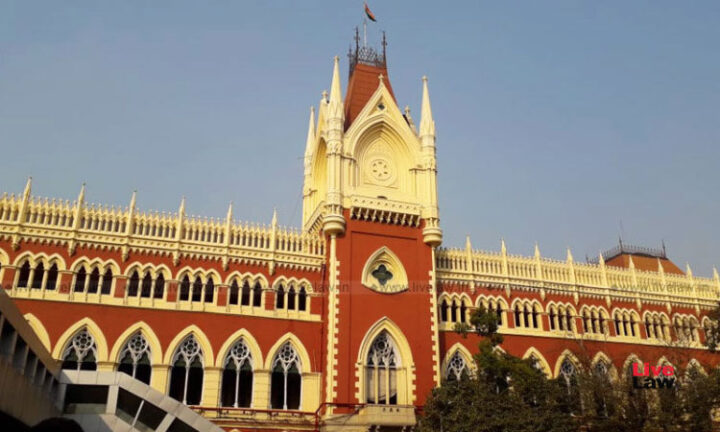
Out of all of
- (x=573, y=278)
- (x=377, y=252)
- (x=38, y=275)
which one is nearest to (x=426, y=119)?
(x=377, y=252)

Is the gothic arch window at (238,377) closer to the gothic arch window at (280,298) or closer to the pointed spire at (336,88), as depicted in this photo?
the gothic arch window at (280,298)

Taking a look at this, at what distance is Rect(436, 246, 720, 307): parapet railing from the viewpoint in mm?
33906

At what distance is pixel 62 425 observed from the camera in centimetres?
1975

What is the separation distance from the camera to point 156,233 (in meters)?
28.8

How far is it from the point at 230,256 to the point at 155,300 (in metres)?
3.85

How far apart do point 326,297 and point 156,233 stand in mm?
8184

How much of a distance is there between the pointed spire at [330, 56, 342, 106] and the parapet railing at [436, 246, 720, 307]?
953 cm

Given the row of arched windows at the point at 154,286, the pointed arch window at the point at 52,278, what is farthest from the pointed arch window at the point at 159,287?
the pointed arch window at the point at 52,278

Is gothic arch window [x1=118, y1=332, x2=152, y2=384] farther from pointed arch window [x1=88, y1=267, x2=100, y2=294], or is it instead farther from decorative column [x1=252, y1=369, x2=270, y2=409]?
decorative column [x1=252, y1=369, x2=270, y2=409]

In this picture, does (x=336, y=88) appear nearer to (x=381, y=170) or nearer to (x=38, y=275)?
(x=381, y=170)

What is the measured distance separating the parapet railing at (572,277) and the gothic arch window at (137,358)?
1460 centimetres

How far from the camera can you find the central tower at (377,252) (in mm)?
28438

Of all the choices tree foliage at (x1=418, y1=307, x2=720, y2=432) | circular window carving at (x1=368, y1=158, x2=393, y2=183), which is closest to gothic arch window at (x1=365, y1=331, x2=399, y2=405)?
tree foliage at (x1=418, y1=307, x2=720, y2=432)

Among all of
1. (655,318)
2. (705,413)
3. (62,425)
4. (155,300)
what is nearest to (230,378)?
(155,300)
